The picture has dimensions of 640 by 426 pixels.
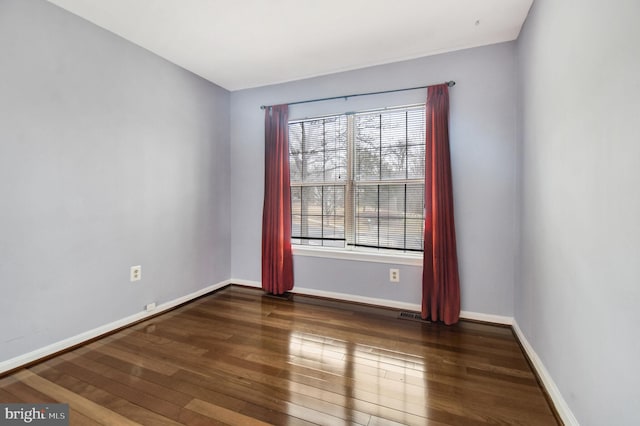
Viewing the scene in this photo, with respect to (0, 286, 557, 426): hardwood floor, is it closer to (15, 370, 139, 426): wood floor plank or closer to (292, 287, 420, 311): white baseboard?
(15, 370, 139, 426): wood floor plank

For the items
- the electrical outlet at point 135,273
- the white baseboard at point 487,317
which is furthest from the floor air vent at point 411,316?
the electrical outlet at point 135,273

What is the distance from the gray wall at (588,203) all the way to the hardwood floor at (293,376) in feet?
1.29

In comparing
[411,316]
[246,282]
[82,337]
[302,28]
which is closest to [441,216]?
[411,316]

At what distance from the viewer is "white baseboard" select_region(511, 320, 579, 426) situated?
1411 millimetres

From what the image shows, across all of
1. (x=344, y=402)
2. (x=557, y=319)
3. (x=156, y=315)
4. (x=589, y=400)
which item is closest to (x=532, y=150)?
(x=557, y=319)

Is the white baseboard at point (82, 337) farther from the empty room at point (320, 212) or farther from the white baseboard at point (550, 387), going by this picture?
the white baseboard at point (550, 387)

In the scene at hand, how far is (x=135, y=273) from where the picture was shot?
262cm

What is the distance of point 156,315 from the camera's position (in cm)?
278

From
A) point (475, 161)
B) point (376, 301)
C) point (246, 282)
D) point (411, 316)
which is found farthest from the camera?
point (246, 282)

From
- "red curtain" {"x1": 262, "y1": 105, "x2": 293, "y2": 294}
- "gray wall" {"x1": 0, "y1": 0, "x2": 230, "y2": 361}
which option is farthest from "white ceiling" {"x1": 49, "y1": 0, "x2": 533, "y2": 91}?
"red curtain" {"x1": 262, "y1": 105, "x2": 293, "y2": 294}

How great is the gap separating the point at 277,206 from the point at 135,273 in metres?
1.55

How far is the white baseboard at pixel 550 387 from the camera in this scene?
4.63 ft

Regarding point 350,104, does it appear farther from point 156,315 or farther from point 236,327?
point 156,315

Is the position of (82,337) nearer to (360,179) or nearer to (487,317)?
(360,179)
